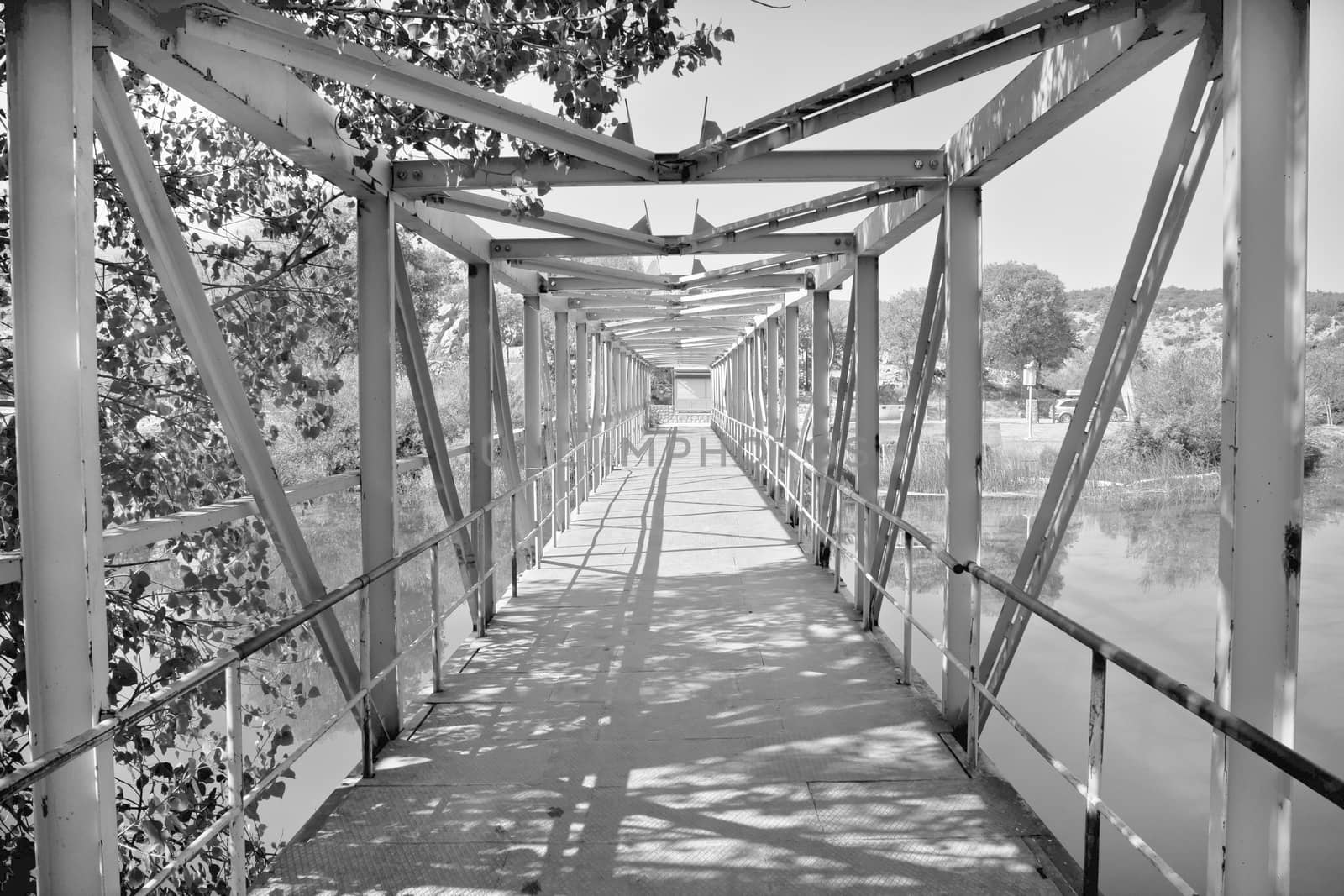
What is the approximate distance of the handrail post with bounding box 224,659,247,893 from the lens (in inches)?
90.2

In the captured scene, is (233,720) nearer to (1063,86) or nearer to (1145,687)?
(1063,86)

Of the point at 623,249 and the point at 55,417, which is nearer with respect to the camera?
the point at 55,417

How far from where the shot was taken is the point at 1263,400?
197cm

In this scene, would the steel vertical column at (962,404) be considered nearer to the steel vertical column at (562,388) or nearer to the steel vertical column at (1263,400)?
the steel vertical column at (1263,400)

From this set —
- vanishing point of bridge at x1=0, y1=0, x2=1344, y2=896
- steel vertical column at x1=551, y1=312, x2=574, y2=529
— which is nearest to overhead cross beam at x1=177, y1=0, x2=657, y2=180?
vanishing point of bridge at x1=0, y1=0, x2=1344, y2=896

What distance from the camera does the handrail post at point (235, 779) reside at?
90.2 inches

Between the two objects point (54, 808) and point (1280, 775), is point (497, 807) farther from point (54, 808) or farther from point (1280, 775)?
point (1280, 775)

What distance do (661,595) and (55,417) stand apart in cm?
511

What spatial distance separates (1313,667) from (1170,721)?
106 inches

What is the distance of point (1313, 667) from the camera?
35.0ft

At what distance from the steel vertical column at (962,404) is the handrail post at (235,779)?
2.79m

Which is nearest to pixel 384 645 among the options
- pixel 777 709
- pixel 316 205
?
pixel 777 709

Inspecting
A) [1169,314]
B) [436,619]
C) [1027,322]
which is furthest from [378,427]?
[1169,314]

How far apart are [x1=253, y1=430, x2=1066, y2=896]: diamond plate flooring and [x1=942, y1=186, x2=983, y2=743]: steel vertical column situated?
45cm
